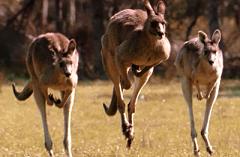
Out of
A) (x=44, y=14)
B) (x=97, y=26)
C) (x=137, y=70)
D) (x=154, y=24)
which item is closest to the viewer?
(x=154, y=24)

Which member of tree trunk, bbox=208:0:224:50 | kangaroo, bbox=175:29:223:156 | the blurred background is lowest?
the blurred background

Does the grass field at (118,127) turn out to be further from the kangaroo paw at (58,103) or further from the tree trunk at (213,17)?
the tree trunk at (213,17)

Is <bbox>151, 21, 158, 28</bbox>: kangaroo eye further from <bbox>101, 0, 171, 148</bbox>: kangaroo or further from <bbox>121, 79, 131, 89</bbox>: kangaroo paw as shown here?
<bbox>121, 79, 131, 89</bbox>: kangaroo paw

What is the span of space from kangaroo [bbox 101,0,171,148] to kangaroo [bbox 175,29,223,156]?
1.72 feet

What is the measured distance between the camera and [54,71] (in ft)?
30.3

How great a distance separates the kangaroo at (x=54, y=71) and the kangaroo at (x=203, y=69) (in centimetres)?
156

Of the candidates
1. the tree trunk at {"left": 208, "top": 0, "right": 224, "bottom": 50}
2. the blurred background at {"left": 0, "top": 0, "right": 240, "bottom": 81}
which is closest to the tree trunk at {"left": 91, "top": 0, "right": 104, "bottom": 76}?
the blurred background at {"left": 0, "top": 0, "right": 240, "bottom": 81}

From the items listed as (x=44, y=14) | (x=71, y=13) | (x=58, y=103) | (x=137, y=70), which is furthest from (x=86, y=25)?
(x=58, y=103)

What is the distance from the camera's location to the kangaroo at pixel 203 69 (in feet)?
32.1

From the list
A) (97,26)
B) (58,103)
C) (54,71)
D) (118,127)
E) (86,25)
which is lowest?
(97,26)

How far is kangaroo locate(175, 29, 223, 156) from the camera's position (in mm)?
9773

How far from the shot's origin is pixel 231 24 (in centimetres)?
3994

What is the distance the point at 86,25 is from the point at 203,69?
907 inches

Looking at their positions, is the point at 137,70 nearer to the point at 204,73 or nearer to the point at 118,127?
the point at 204,73
